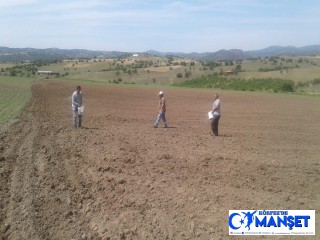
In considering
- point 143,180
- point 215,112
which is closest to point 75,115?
point 215,112

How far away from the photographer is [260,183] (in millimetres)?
10328

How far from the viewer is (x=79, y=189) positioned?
996 centimetres

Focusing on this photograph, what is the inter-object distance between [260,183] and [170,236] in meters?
3.65


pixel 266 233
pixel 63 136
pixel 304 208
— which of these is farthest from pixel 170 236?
pixel 63 136

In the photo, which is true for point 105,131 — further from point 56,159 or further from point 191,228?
point 191,228

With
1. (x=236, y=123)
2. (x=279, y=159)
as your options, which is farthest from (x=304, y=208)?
(x=236, y=123)

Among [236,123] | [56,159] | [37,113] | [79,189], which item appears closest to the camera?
[79,189]

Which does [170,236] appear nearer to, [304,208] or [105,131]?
[304,208]

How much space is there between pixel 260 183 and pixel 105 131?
28.9ft

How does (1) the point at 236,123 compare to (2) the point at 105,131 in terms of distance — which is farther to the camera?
(1) the point at 236,123

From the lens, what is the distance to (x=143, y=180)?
10.4 metres

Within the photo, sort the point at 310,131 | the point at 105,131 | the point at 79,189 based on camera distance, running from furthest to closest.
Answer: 1. the point at 310,131
2. the point at 105,131
3. the point at 79,189

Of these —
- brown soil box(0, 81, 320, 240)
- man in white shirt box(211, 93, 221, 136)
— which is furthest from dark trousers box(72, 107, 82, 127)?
man in white shirt box(211, 93, 221, 136)

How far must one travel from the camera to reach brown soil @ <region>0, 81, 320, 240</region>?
26.4 ft
